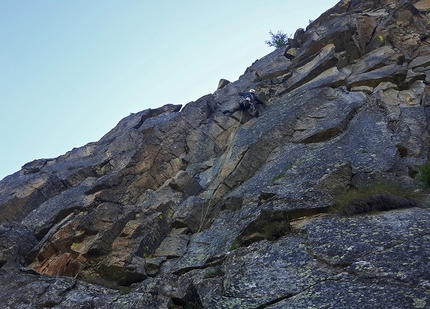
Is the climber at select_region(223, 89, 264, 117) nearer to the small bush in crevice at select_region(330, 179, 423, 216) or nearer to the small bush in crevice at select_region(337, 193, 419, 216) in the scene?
the small bush in crevice at select_region(330, 179, 423, 216)

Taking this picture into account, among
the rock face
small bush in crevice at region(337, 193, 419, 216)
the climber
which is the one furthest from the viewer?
the climber

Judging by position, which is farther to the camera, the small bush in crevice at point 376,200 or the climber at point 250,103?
the climber at point 250,103

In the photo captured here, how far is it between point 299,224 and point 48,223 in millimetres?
13019

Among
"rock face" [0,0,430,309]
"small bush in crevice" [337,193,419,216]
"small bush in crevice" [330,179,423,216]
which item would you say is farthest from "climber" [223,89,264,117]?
"small bush in crevice" [337,193,419,216]

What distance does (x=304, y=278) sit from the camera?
10289mm

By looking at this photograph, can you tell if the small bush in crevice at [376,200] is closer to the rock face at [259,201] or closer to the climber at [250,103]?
the rock face at [259,201]

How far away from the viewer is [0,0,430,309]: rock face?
10438 millimetres

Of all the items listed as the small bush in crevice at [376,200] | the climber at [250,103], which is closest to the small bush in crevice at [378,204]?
the small bush in crevice at [376,200]

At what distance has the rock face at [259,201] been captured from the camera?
411 inches

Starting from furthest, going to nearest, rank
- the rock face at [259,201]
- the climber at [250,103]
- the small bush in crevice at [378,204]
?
the climber at [250,103], the small bush in crevice at [378,204], the rock face at [259,201]

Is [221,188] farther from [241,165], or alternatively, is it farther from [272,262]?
[272,262]

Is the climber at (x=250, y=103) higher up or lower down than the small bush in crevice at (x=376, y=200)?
higher up

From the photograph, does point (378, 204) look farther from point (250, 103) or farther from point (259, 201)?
point (250, 103)

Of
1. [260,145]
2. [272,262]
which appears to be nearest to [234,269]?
[272,262]
